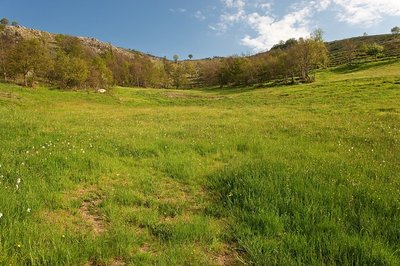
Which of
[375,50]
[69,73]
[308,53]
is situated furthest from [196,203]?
[375,50]

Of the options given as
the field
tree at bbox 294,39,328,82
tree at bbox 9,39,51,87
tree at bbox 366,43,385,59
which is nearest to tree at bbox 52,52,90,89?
tree at bbox 9,39,51,87

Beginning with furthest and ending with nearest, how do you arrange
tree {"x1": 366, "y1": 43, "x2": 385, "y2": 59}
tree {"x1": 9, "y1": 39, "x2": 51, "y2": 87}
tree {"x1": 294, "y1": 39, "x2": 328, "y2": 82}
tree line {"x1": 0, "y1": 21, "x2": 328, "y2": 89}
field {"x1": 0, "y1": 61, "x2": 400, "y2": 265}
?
tree {"x1": 366, "y1": 43, "x2": 385, "y2": 59} → tree {"x1": 294, "y1": 39, "x2": 328, "y2": 82} → tree line {"x1": 0, "y1": 21, "x2": 328, "y2": 89} → tree {"x1": 9, "y1": 39, "x2": 51, "y2": 87} → field {"x1": 0, "y1": 61, "x2": 400, "y2": 265}

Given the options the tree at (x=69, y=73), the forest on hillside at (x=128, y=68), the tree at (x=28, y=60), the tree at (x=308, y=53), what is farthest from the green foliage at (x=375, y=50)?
the tree at (x=28, y=60)

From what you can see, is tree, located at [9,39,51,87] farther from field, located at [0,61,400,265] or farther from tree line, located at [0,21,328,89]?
field, located at [0,61,400,265]

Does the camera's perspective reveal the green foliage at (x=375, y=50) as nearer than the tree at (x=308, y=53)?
No

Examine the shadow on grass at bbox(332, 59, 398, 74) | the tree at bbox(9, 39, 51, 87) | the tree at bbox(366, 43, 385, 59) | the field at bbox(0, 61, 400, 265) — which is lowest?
the field at bbox(0, 61, 400, 265)

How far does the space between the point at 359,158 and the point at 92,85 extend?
2567 inches

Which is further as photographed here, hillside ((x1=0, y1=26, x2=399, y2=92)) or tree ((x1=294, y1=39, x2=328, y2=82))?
tree ((x1=294, y1=39, x2=328, y2=82))

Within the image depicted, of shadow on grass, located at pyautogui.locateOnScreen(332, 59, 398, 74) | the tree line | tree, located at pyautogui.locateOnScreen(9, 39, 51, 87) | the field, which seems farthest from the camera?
shadow on grass, located at pyautogui.locateOnScreen(332, 59, 398, 74)

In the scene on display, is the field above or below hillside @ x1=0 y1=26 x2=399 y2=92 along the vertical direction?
below

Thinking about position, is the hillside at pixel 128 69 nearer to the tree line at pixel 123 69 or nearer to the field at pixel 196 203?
the tree line at pixel 123 69

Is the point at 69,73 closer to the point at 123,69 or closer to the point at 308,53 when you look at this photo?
the point at 308,53

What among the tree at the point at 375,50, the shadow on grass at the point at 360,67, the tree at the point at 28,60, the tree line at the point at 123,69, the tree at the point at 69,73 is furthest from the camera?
the tree at the point at 375,50

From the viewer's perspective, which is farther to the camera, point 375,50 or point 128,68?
point 128,68
